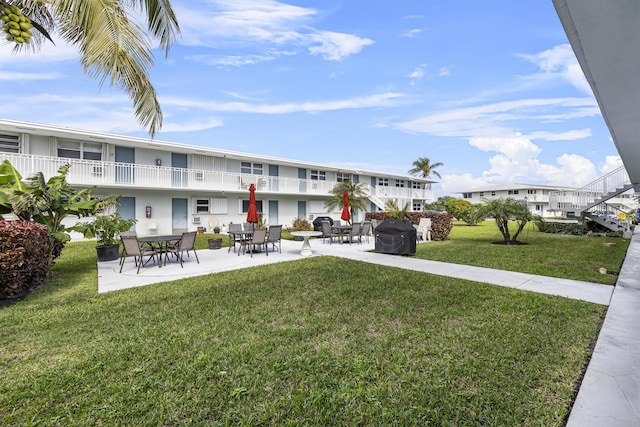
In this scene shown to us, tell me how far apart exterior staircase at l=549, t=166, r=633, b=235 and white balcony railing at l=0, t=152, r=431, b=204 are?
17.8 metres

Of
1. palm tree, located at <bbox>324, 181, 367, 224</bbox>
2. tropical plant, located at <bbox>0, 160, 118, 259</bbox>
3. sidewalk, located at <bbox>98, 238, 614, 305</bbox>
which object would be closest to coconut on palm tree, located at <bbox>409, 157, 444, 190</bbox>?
palm tree, located at <bbox>324, 181, 367, 224</bbox>

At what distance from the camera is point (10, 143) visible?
14141mm

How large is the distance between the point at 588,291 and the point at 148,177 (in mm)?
18761

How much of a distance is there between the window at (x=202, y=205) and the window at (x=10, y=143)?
8.82 m

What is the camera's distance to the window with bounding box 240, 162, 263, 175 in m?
21.9

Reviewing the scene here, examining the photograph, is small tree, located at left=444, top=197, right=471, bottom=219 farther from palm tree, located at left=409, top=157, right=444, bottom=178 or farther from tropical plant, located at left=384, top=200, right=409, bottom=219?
tropical plant, located at left=384, top=200, right=409, bottom=219

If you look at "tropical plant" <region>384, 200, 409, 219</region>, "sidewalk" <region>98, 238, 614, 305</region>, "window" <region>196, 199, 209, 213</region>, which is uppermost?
"window" <region>196, 199, 209, 213</region>

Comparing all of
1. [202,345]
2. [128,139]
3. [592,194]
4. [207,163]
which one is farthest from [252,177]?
[592,194]

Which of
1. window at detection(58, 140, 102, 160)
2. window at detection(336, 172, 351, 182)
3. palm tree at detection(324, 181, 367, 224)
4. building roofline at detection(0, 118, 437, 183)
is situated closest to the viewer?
building roofline at detection(0, 118, 437, 183)

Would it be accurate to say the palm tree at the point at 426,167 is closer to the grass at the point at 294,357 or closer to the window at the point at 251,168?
the window at the point at 251,168

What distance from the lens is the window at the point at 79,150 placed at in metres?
15.4

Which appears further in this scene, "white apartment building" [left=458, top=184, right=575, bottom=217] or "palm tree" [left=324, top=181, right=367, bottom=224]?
"white apartment building" [left=458, top=184, right=575, bottom=217]

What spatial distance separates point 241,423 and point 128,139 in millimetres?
17754

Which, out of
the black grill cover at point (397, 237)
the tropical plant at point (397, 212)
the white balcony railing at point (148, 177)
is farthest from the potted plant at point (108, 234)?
the tropical plant at point (397, 212)
